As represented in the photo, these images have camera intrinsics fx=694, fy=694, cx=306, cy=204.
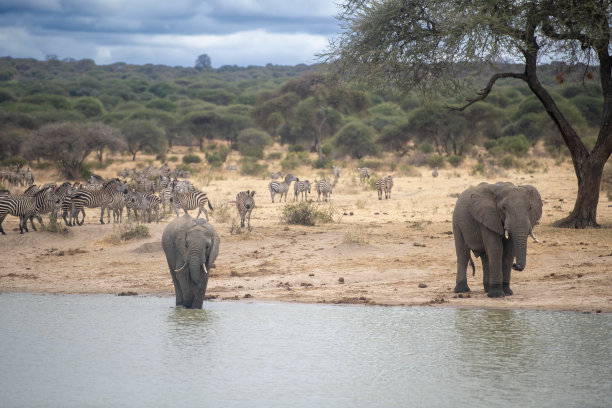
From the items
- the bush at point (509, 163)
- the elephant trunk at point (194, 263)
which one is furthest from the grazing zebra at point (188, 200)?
the bush at point (509, 163)

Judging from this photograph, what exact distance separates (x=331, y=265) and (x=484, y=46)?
5794 mm

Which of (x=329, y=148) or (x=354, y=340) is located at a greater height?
(x=329, y=148)

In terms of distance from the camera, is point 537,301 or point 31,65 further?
point 31,65

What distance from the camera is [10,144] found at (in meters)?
39.7

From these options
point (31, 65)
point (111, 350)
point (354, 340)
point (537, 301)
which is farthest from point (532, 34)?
point (31, 65)

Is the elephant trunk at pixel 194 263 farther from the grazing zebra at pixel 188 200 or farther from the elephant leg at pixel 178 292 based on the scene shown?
the grazing zebra at pixel 188 200

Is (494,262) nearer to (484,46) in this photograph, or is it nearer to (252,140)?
(484,46)

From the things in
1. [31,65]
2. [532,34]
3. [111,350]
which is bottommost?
[111,350]

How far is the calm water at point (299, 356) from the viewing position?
6.23m

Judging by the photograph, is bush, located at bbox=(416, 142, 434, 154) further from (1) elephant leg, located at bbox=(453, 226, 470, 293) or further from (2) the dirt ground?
(1) elephant leg, located at bbox=(453, 226, 470, 293)

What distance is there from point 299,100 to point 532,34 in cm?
3604

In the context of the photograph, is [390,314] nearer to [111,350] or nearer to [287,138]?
[111,350]

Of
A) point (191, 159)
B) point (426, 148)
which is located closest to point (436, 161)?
point (426, 148)

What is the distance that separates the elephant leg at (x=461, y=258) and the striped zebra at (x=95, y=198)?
10.8 m
